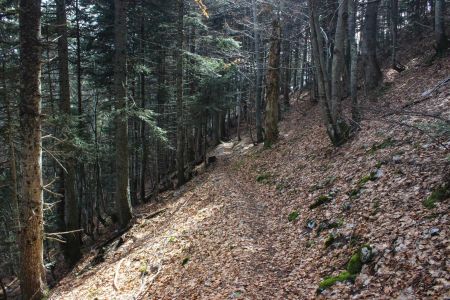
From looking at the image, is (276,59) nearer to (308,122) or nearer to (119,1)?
(308,122)

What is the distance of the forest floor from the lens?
5121mm

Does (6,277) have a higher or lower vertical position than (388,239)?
lower

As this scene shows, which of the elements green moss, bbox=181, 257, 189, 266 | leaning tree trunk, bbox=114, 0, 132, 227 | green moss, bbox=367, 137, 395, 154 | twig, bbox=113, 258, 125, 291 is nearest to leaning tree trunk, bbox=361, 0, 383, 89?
green moss, bbox=367, 137, 395, 154

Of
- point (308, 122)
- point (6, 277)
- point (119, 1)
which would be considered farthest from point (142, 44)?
point (6, 277)

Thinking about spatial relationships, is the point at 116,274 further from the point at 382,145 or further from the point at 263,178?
the point at 382,145

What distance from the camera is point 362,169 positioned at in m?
8.95

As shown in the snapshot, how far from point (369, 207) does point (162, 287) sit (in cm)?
471

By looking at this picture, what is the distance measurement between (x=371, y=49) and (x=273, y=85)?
16.7ft

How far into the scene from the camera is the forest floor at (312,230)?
5121 mm

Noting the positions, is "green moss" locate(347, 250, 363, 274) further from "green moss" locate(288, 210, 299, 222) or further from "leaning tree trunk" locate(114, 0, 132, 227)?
"leaning tree trunk" locate(114, 0, 132, 227)

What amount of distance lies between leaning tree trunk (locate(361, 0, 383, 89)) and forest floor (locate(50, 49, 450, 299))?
2677mm

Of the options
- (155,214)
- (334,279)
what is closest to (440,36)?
(334,279)

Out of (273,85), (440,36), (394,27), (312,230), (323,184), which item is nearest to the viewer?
(312,230)

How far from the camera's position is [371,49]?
17203mm
